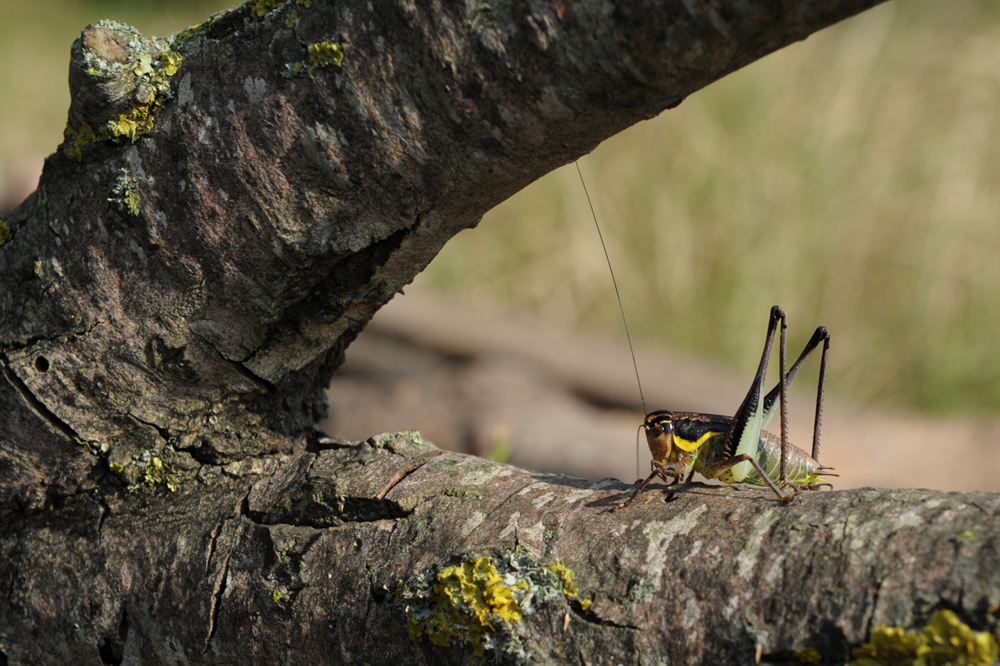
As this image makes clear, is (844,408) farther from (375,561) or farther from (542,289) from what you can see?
(375,561)

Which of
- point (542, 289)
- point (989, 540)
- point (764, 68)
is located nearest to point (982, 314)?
point (764, 68)

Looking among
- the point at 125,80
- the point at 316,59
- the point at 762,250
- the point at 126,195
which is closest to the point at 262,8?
the point at 316,59

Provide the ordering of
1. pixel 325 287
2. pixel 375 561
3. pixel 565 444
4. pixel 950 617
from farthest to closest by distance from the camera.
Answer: pixel 565 444 < pixel 325 287 < pixel 375 561 < pixel 950 617

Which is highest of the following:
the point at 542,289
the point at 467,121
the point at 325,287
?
the point at 542,289

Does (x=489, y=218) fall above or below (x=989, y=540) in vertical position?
above

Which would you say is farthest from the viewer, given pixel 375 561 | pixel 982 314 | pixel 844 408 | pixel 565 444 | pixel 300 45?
pixel 982 314

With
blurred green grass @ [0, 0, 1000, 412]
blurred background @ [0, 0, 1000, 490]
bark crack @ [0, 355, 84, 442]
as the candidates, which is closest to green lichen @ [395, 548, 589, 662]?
bark crack @ [0, 355, 84, 442]

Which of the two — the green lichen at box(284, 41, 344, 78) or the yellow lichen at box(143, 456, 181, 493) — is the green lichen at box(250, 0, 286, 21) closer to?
the green lichen at box(284, 41, 344, 78)

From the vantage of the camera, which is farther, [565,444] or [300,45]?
[565,444]
